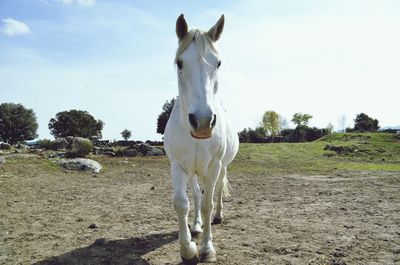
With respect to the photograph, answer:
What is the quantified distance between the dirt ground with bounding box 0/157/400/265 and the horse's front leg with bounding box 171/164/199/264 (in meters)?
0.46

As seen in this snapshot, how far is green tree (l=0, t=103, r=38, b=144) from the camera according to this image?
143 ft

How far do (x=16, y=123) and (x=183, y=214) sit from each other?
48144 mm

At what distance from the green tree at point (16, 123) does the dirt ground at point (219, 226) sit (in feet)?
128

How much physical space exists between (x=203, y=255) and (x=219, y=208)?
74.0 inches

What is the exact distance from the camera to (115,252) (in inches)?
160

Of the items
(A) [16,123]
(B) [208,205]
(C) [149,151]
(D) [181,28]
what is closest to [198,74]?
(D) [181,28]

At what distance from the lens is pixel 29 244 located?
173 inches

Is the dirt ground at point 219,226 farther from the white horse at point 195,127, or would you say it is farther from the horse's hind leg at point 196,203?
the white horse at point 195,127

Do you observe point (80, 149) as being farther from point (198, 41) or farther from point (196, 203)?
point (198, 41)

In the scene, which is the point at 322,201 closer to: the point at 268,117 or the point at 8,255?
the point at 8,255

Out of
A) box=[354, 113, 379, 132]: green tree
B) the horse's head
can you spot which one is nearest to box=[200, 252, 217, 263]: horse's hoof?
the horse's head

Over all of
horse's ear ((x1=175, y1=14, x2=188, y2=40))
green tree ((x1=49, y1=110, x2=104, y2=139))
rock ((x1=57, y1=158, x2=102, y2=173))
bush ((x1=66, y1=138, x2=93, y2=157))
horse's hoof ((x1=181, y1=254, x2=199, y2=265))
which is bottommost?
horse's hoof ((x1=181, y1=254, x2=199, y2=265))

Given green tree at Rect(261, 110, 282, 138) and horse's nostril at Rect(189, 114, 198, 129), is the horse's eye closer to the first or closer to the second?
horse's nostril at Rect(189, 114, 198, 129)

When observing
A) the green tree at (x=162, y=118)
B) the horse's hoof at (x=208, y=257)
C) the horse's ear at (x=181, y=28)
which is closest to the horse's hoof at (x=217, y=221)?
the horse's hoof at (x=208, y=257)
